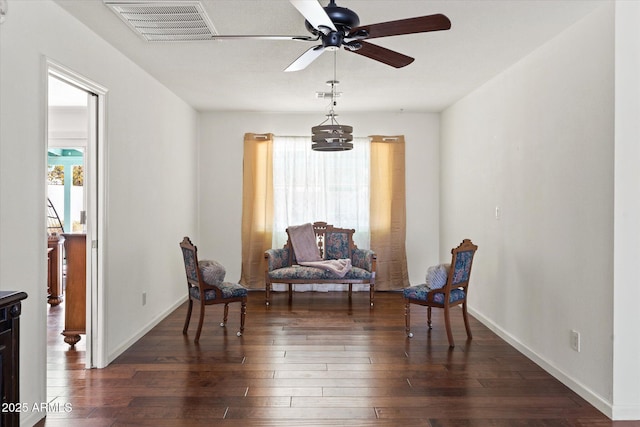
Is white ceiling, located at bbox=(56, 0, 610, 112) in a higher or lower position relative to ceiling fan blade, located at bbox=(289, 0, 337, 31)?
higher

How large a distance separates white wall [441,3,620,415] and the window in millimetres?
2010

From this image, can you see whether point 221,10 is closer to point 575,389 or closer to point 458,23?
point 458,23

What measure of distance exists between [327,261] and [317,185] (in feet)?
4.18

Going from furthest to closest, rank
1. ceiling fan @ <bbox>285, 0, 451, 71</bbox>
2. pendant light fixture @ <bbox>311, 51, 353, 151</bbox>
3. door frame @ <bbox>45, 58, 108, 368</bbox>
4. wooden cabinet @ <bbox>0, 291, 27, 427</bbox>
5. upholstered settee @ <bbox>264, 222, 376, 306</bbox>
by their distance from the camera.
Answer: upholstered settee @ <bbox>264, 222, 376, 306</bbox> → pendant light fixture @ <bbox>311, 51, 353, 151</bbox> → door frame @ <bbox>45, 58, 108, 368</bbox> → ceiling fan @ <bbox>285, 0, 451, 71</bbox> → wooden cabinet @ <bbox>0, 291, 27, 427</bbox>

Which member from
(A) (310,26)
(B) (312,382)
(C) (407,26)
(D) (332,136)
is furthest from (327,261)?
(C) (407,26)

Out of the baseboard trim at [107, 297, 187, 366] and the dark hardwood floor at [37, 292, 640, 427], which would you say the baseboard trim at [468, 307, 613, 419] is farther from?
the baseboard trim at [107, 297, 187, 366]

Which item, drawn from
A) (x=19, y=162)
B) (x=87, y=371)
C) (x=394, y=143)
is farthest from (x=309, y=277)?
(x=19, y=162)

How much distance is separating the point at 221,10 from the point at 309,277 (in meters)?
3.58

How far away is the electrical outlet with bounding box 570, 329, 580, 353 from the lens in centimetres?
327

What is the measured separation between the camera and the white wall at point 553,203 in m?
3.01

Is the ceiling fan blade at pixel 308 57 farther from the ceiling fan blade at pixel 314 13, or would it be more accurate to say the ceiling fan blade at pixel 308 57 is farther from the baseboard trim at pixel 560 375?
the baseboard trim at pixel 560 375

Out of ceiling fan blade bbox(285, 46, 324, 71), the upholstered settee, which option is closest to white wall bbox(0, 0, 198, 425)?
the upholstered settee

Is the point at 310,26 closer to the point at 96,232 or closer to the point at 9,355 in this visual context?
the point at 9,355

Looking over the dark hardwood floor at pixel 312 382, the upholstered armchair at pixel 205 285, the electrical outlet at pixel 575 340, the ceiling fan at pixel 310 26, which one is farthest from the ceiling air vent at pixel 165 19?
the electrical outlet at pixel 575 340
